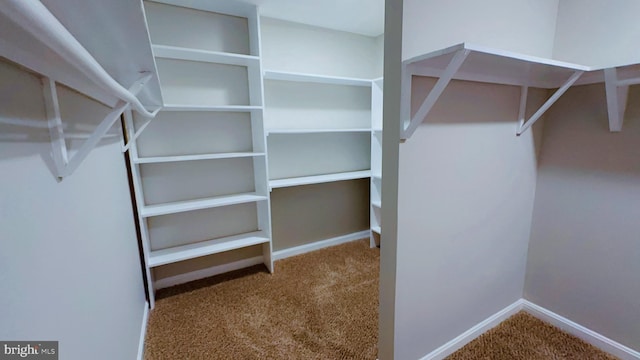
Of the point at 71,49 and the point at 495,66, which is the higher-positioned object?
the point at 495,66

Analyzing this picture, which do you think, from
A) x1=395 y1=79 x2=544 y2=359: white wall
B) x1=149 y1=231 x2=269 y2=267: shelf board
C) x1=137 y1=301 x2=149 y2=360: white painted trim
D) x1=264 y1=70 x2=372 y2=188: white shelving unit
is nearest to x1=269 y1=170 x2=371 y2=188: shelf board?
x1=264 y1=70 x2=372 y2=188: white shelving unit

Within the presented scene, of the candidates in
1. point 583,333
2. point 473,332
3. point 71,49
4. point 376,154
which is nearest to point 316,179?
point 376,154

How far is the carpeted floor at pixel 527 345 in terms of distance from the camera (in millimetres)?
1571

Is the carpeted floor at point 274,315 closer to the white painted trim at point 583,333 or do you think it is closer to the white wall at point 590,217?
the white painted trim at point 583,333

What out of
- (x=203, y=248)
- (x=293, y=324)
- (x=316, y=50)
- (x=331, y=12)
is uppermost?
(x=331, y=12)

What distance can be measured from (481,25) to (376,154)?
1.66 metres

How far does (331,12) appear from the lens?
2.33 m

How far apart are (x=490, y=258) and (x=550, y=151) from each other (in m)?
0.77

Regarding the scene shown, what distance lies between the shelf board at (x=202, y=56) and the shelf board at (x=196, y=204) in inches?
43.8

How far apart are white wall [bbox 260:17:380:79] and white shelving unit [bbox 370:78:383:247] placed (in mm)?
369

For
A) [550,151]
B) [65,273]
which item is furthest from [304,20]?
[65,273]

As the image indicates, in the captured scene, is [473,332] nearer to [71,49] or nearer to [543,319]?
[543,319]

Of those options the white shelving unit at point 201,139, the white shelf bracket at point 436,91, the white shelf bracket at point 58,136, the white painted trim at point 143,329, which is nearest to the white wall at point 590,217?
the white shelf bracket at point 436,91

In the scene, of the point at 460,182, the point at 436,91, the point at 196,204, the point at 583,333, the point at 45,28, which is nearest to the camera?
the point at 45,28
